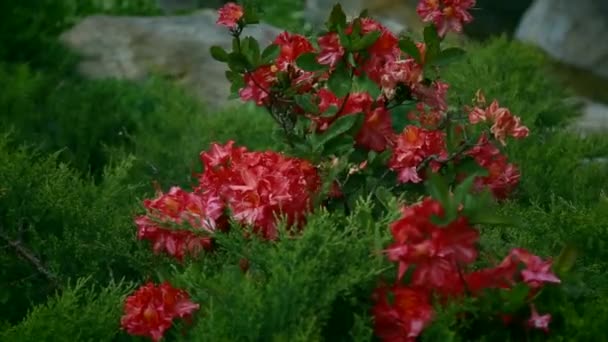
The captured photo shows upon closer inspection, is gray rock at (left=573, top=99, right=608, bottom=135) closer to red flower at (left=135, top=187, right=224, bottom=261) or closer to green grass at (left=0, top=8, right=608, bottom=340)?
green grass at (left=0, top=8, right=608, bottom=340)

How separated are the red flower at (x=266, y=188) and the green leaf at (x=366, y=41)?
0.27 meters

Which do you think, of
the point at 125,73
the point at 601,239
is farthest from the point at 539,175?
the point at 125,73

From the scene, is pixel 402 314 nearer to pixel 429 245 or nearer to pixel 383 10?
pixel 429 245

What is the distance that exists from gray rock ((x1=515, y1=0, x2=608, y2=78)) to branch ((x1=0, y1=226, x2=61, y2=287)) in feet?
24.1

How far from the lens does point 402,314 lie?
1.74 m

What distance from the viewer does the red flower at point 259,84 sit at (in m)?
2.30

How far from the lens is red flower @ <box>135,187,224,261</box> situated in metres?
2.13

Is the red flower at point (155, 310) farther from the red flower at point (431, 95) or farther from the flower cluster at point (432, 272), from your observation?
the red flower at point (431, 95)

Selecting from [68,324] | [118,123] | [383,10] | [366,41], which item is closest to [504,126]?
[366,41]

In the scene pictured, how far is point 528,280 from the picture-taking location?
171cm

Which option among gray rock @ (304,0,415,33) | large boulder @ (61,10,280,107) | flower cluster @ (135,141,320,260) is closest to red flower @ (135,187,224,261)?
flower cluster @ (135,141,320,260)

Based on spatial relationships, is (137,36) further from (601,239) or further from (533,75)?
(601,239)

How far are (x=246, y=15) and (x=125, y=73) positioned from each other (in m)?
3.99

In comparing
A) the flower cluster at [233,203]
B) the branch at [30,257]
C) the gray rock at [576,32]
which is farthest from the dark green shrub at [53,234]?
the gray rock at [576,32]
